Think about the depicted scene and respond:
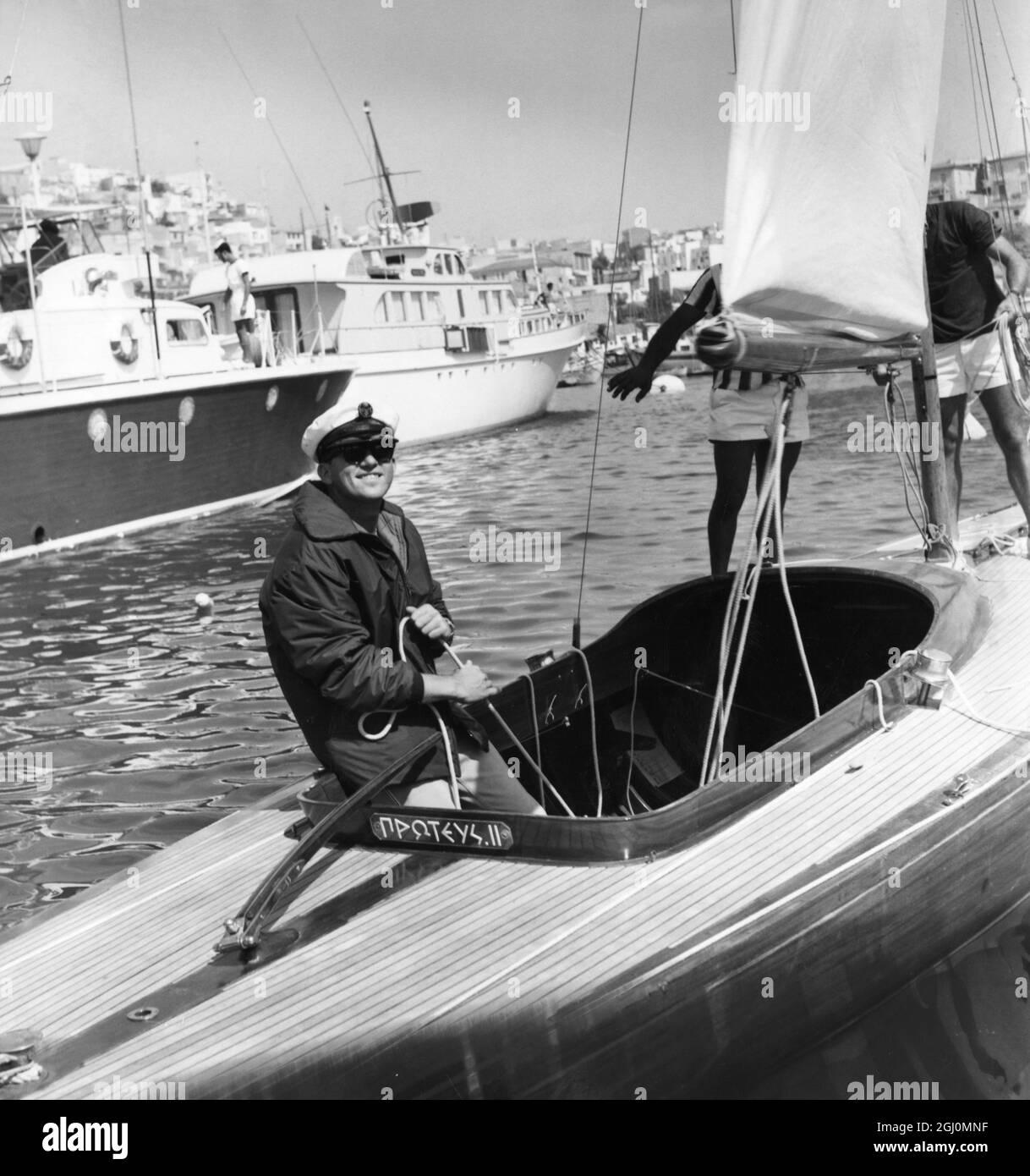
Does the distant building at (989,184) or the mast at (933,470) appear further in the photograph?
the distant building at (989,184)

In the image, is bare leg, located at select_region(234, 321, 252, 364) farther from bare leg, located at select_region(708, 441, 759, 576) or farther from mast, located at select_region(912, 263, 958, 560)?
mast, located at select_region(912, 263, 958, 560)

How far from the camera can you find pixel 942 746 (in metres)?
4.64

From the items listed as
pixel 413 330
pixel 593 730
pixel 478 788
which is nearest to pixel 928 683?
pixel 593 730

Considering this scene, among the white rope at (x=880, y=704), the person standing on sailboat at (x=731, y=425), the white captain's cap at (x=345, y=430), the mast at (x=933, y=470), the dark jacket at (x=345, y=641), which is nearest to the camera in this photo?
the dark jacket at (x=345, y=641)

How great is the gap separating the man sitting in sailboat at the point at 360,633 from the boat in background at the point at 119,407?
12.5m

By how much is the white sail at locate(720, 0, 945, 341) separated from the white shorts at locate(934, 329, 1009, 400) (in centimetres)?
203

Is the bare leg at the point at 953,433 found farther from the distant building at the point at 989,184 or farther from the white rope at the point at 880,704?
the white rope at the point at 880,704

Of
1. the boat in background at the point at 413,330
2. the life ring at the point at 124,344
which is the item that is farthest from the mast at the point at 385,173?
the life ring at the point at 124,344

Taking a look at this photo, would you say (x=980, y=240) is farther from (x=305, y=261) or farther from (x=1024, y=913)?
(x=305, y=261)

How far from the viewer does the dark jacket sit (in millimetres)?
4113

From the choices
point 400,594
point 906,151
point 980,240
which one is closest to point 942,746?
point 400,594

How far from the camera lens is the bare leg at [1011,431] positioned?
718 cm

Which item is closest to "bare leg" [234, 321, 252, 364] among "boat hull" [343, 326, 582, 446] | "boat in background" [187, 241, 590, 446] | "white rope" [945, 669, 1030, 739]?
"boat in background" [187, 241, 590, 446]
